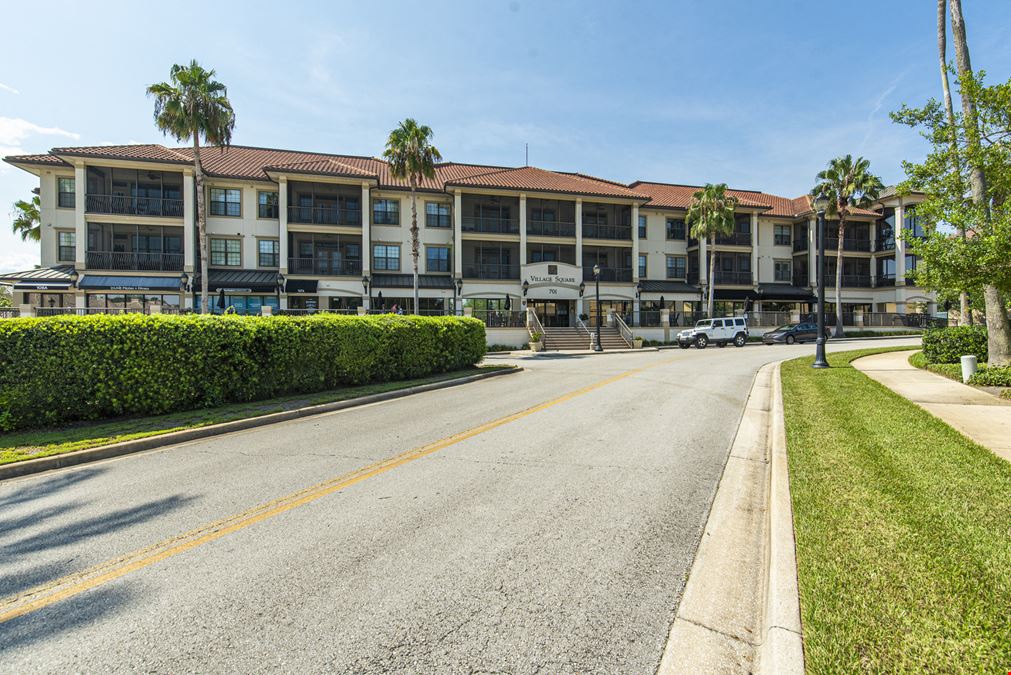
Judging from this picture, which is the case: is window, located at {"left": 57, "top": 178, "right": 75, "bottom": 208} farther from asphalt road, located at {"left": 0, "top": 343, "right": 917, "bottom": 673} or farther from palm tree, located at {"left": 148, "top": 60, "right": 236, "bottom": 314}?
asphalt road, located at {"left": 0, "top": 343, "right": 917, "bottom": 673}

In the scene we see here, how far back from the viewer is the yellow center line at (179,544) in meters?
3.26

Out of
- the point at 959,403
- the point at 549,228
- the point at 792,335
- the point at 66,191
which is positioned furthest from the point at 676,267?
the point at 66,191

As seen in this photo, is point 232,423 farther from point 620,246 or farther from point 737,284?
point 737,284

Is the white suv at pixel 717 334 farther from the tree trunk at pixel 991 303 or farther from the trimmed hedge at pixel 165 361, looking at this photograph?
the trimmed hedge at pixel 165 361

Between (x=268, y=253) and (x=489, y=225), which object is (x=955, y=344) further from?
(x=268, y=253)

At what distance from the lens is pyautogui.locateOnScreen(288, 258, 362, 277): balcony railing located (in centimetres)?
3472

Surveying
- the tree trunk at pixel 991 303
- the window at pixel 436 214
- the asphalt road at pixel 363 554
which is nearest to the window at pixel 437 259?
the window at pixel 436 214

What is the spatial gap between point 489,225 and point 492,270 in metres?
3.51

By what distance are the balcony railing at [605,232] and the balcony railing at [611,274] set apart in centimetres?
262

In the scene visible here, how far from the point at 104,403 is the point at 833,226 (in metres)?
59.7

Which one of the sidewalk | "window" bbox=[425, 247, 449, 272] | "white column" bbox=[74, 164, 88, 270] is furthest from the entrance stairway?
"white column" bbox=[74, 164, 88, 270]

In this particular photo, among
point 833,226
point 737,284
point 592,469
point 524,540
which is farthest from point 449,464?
point 833,226

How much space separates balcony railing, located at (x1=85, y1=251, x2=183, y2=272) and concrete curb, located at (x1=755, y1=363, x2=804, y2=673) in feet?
123

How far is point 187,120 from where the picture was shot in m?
25.9
